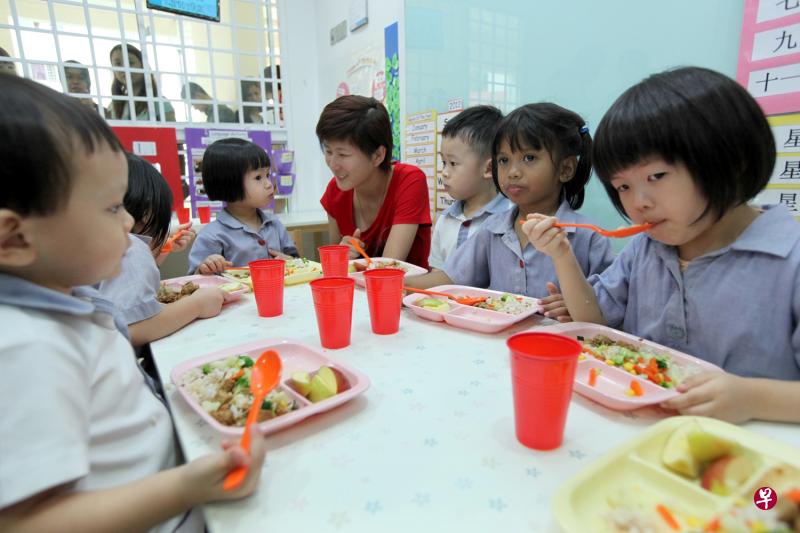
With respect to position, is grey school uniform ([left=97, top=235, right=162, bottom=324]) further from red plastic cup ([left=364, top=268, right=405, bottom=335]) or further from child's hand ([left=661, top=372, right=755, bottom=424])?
child's hand ([left=661, top=372, right=755, bottom=424])

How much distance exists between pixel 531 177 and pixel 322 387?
3.10 ft

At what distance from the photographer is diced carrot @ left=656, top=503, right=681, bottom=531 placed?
452mm

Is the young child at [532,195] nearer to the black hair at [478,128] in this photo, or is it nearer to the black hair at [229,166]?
the black hair at [478,128]

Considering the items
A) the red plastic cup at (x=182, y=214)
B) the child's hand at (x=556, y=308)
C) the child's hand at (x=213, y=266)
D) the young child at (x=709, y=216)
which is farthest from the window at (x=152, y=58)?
the young child at (x=709, y=216)

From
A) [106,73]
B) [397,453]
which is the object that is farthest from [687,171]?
[106,73]

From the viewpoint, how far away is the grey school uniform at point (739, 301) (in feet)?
2.73

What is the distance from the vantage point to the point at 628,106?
0.87 meters

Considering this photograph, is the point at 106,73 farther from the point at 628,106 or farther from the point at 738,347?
the point at 738,347

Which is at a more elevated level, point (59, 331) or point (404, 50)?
point (404, 50)

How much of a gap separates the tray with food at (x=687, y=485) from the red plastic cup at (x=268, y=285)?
89 cm

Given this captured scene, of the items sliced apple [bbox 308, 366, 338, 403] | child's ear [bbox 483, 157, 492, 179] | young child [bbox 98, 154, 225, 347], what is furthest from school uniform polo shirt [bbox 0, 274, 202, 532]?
child's ear [bbox 483, 157, 492, 179]

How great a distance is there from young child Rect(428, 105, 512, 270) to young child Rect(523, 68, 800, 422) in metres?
0.84

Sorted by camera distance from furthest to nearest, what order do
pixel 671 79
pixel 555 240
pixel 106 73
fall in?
pixel 106 73 → pixel 555 240 → pixel 671 79

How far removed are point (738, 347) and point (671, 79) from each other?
545 mm
